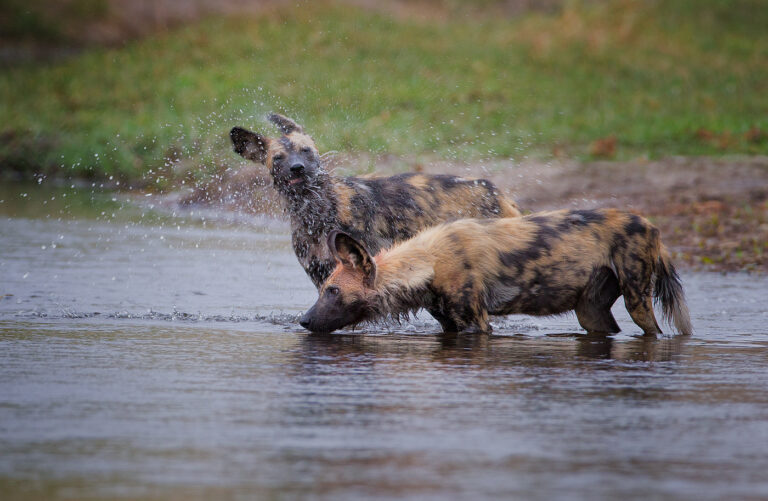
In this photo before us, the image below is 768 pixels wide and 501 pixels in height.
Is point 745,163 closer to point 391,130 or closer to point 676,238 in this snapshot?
point 676,238

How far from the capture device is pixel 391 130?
17219 millimetres

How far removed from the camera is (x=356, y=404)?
4840 millimetres

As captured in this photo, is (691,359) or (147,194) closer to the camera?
(691,359)

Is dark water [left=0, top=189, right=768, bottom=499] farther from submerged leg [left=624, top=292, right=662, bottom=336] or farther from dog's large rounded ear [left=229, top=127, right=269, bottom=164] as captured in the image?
dog's large rounded ear [left=229, top=127, right=269, bottom=164]

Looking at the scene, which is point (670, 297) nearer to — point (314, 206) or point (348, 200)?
point (348, 200)

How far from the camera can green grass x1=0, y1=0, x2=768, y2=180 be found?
17.1m

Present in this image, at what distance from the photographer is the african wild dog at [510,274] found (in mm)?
6906

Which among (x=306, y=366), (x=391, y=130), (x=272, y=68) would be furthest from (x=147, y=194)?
(x=306, y=366)

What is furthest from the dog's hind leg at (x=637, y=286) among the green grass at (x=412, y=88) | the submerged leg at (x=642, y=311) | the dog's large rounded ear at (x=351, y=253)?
the green grass at (x=412, y=88)

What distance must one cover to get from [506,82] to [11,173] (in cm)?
863

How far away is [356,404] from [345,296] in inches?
82.3

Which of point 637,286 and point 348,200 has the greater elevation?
point 348,200

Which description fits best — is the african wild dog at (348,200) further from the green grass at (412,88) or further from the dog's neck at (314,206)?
the green grass at (412,88)

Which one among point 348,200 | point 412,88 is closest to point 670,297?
point 348,200
